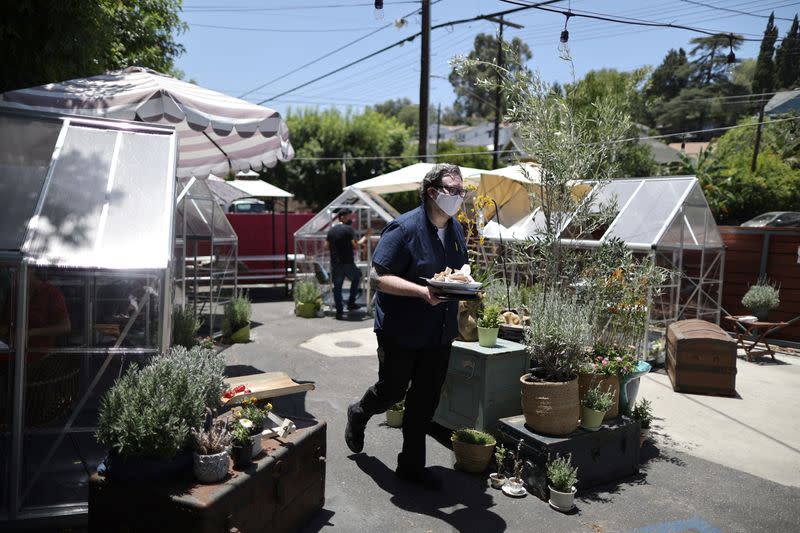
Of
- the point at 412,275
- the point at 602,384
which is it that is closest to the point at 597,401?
the point at 602,384

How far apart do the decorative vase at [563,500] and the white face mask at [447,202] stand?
Answer: 2.03m

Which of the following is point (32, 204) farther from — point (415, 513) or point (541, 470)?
point (541, 470)

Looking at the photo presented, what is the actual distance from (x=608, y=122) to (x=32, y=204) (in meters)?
4.41

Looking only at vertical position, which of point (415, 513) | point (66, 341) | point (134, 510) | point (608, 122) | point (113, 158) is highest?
point (608, 122)

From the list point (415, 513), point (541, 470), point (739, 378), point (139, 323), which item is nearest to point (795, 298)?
point (739, 378)

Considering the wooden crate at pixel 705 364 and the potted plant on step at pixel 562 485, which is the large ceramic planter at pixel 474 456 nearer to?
the potted plant on step at pixel 562 485

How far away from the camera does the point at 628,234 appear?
328 inches

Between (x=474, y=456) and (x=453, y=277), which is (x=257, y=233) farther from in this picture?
(x=453, y=277)

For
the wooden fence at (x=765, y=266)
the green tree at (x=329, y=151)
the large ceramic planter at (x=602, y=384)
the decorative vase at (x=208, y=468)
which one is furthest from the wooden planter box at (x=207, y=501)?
Result: the green tree at (x=329, y=151)

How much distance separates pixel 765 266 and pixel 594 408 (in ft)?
26.6

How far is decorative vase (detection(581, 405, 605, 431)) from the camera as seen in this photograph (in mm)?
4203

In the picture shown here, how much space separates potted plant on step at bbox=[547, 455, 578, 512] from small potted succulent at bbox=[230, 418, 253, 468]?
2.09 m

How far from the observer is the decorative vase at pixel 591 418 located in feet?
13.8

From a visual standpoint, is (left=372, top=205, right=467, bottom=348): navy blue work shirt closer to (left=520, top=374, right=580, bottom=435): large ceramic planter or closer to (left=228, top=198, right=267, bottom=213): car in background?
(left=520, top=374, right=580, bottom=435): large ceramic planter
